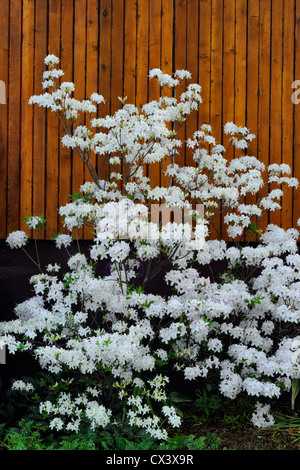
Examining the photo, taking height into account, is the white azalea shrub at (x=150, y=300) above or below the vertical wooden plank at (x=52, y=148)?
below

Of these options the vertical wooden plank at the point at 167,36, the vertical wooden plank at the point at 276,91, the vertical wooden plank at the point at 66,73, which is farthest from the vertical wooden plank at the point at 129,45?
the vertical wooden plank at the point at 276,91

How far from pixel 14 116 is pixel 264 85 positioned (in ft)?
7.98

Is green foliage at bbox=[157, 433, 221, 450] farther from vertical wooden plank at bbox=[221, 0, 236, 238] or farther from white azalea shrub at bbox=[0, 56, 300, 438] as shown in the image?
vertical wooden plank at bbox=[221, 0, 236, 238]

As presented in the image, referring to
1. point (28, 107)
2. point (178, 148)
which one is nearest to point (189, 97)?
point (178, 148)

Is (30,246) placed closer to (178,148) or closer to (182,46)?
(178,148)

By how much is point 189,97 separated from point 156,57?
2.46ft

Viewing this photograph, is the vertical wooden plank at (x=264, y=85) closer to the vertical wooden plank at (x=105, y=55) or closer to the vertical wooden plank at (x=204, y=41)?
the vertical wooden plank at (x=204, y=41)

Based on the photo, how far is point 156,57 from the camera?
14.8ft

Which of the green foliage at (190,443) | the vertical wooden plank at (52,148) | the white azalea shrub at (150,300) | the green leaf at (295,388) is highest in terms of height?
the vertical wooden plank at (52,148)

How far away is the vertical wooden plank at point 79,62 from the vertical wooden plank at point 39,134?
0.91ft

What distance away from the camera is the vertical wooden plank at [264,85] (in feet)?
15.3

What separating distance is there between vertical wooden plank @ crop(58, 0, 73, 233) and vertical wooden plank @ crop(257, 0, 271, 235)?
1818mm

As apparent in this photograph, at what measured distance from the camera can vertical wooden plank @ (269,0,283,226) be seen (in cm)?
468
